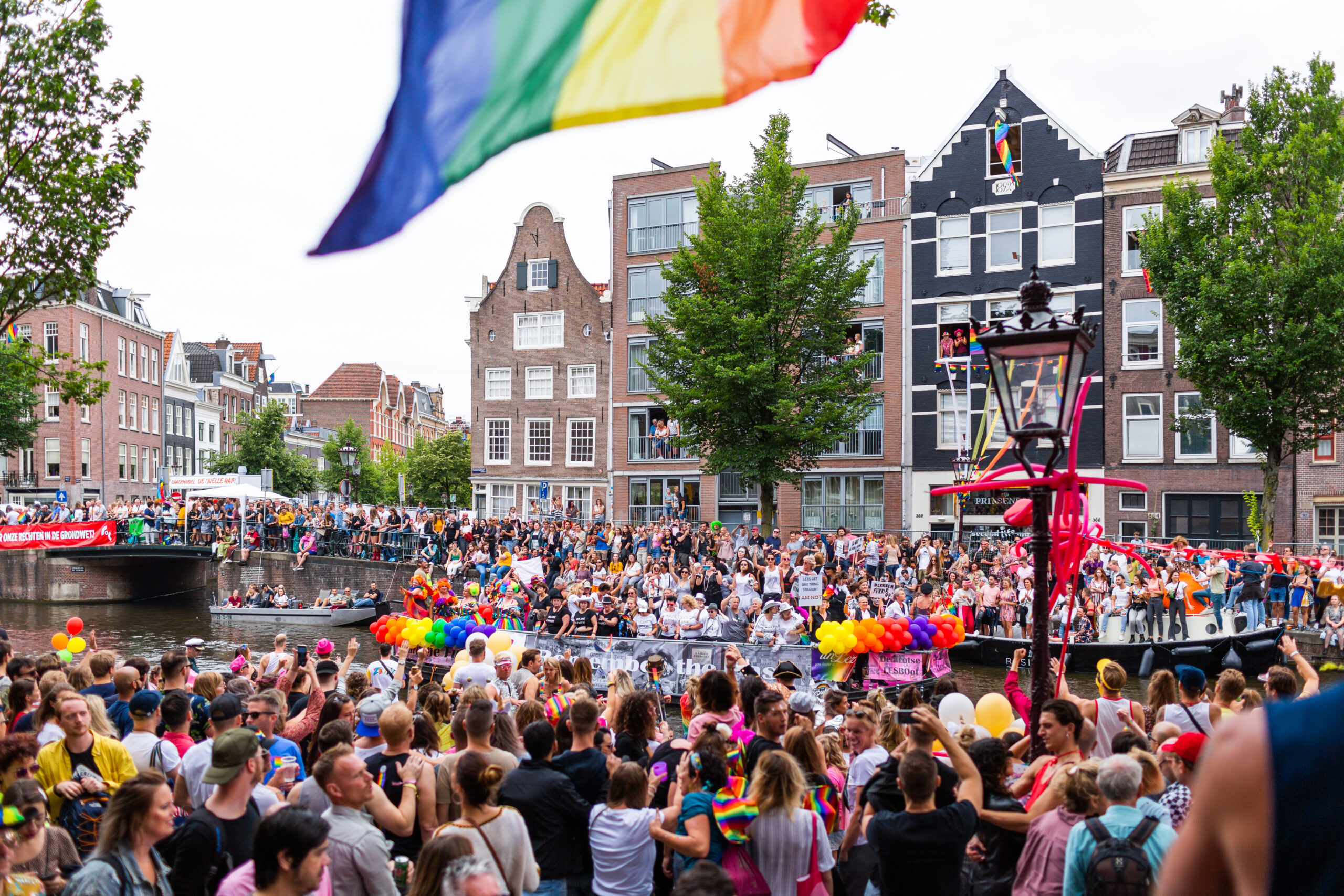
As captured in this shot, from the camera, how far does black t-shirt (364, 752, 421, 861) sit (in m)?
5.48

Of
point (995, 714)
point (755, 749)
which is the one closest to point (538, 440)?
point (995, 714)

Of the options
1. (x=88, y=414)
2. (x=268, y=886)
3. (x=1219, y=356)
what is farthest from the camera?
(x=88, y=414)

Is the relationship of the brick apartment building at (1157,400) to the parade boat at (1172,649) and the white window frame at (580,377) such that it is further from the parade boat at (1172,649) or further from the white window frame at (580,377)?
Answer: the white window frame at (580,377)

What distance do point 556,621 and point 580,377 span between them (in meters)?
24.2

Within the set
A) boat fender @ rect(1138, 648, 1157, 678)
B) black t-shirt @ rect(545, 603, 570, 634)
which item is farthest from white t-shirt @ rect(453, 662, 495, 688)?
boat fender @ rect(1138, 648, 1157, 678)

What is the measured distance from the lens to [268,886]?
3721 millimetres

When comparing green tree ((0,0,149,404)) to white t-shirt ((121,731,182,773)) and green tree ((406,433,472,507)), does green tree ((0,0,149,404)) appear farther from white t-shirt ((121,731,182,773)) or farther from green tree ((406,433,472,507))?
green tree ((406,433,472,507))

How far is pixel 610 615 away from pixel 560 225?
27.1m

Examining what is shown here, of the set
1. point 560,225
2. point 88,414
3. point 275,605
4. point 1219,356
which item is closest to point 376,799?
point 1219,356

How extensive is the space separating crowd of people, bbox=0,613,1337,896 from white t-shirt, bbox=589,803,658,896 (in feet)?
0.04

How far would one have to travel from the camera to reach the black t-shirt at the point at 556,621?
19.0 m

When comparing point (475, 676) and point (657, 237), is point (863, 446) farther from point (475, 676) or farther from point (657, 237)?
point (475, 676)

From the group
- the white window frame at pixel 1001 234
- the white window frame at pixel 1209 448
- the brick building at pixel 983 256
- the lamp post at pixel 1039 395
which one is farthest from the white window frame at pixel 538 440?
the lamp post at pixel 1039 395

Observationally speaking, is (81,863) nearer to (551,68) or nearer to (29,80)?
(551,68)
